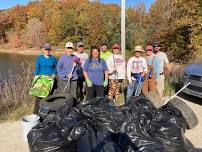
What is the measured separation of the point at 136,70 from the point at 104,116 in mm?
2544

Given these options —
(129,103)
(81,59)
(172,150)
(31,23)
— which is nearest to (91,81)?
(81,59)

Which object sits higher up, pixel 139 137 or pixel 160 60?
pixel 160 60

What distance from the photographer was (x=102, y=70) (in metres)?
7.29

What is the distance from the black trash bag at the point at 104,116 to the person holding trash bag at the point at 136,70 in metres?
1.96

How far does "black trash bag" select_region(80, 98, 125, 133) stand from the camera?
525 cm

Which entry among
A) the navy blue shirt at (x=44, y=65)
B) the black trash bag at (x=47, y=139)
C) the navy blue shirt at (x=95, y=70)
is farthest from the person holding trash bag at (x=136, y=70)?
the black trash bag at (x=47, y=139)

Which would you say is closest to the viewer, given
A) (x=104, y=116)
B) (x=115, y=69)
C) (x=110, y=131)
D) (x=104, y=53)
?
(x=110, y=131)

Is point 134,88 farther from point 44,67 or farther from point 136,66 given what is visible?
point 44,67

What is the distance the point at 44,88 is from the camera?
23.0ft

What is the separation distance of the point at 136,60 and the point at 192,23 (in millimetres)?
15008

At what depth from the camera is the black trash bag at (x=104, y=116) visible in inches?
207

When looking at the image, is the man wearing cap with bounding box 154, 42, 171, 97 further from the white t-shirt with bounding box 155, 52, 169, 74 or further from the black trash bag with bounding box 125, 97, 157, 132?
the black trash bag with bounding box 125, 97, 157, 132

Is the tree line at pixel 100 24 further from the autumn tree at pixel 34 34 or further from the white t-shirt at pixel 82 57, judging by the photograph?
the white t-shirt at pixel 82 57

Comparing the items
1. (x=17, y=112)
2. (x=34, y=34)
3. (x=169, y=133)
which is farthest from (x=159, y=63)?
(x=34, y=34)
